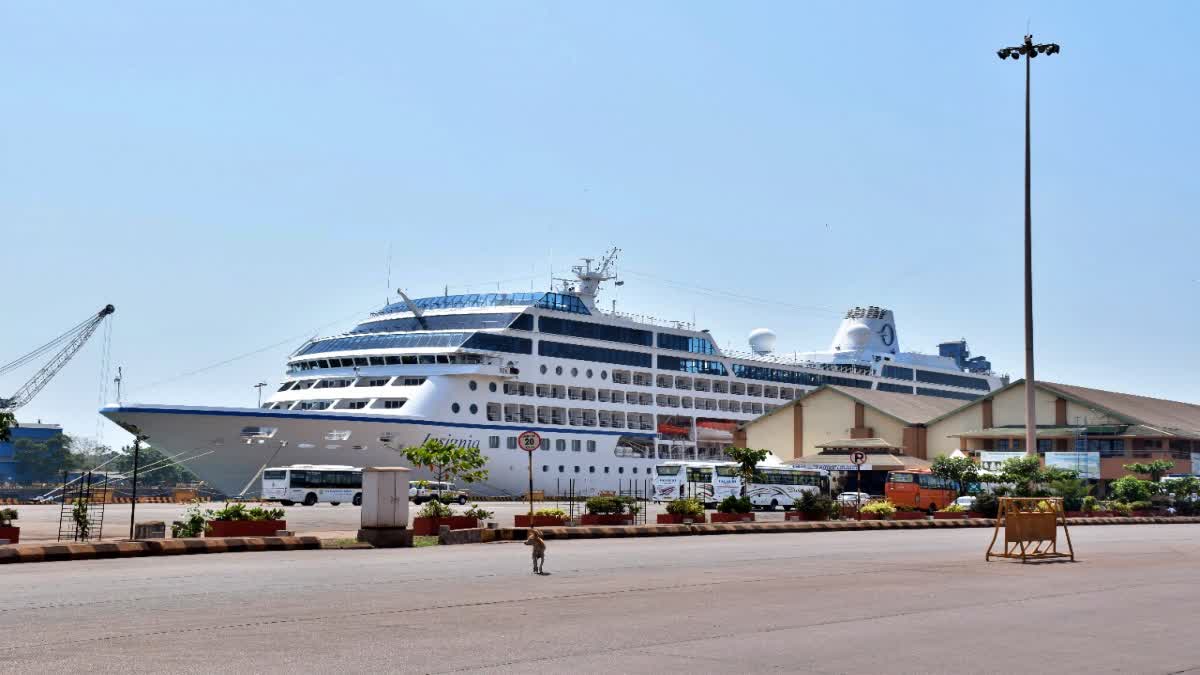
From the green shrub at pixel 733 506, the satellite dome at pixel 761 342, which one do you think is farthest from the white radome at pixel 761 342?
the green shrub at pixel 733 506

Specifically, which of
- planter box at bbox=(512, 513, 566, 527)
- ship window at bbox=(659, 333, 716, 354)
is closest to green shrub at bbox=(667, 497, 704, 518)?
planter box at bbox=(512, 513, 566, 527)

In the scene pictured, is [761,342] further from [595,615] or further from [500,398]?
[595,615]

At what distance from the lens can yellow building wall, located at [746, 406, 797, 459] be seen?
73500 millimetres

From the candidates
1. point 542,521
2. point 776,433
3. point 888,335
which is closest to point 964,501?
point 776,433

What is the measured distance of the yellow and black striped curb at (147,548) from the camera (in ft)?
62.2

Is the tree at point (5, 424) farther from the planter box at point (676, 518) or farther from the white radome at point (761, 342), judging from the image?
the white radome at point (761, 342)

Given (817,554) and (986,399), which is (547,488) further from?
(817,554)

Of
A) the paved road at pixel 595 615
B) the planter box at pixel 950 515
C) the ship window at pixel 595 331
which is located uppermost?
the ship window at pixel 595 331

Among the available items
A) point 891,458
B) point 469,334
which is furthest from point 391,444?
point 891,458

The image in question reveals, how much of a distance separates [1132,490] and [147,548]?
149ft

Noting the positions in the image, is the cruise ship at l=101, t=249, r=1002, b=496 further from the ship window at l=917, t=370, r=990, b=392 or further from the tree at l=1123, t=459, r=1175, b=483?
the tree at l=1123, t=459, r=1175, b=483

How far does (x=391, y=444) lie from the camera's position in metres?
59.2

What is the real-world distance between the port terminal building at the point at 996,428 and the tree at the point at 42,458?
90.9 m

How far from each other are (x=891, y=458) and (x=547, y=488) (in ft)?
62.5
